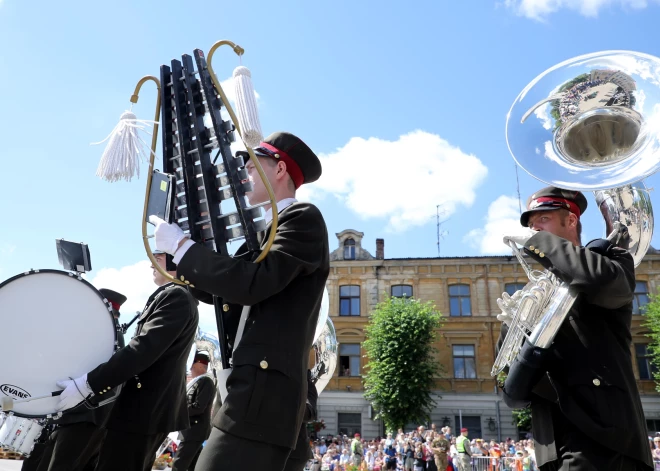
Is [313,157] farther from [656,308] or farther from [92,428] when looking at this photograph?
[656,308]

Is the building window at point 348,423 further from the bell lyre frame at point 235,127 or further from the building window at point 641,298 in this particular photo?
the bell lyre frame at point 235,127

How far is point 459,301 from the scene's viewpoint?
3369 cm

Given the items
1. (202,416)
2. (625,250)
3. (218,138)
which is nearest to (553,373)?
(625,250)

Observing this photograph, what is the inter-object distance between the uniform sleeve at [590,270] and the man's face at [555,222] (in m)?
0.37

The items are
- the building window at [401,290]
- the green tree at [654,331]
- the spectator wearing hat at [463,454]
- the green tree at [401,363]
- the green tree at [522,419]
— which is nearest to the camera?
the spectator wearing hat at [463,454]

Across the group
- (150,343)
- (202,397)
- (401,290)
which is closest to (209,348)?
(202,397)

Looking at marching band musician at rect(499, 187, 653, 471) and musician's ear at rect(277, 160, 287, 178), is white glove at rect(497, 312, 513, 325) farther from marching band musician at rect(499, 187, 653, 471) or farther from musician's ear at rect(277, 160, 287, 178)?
musician's ear at rect(277, 160, 287, 178)

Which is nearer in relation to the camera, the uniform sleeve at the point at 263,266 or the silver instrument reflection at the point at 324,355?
the uniform sleeve at the point at 263,266

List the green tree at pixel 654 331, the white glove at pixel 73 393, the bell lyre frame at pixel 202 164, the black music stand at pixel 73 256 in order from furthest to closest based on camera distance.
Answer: the green tree at pixel 654 331, the black music stand at pixel 73 256, the white glove at pixel 73 393, the bell lyre frame at pixel 202 164

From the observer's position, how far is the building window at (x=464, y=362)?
31984mm

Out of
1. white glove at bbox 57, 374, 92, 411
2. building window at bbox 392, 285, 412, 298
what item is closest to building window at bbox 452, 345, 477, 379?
building window at bbox 392, 285, 412, 298

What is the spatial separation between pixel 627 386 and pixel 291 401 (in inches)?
67.0

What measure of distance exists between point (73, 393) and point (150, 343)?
49cm

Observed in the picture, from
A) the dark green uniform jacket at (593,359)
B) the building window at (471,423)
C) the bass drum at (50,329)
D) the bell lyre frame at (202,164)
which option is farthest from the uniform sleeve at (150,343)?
the building window at (471,423)
